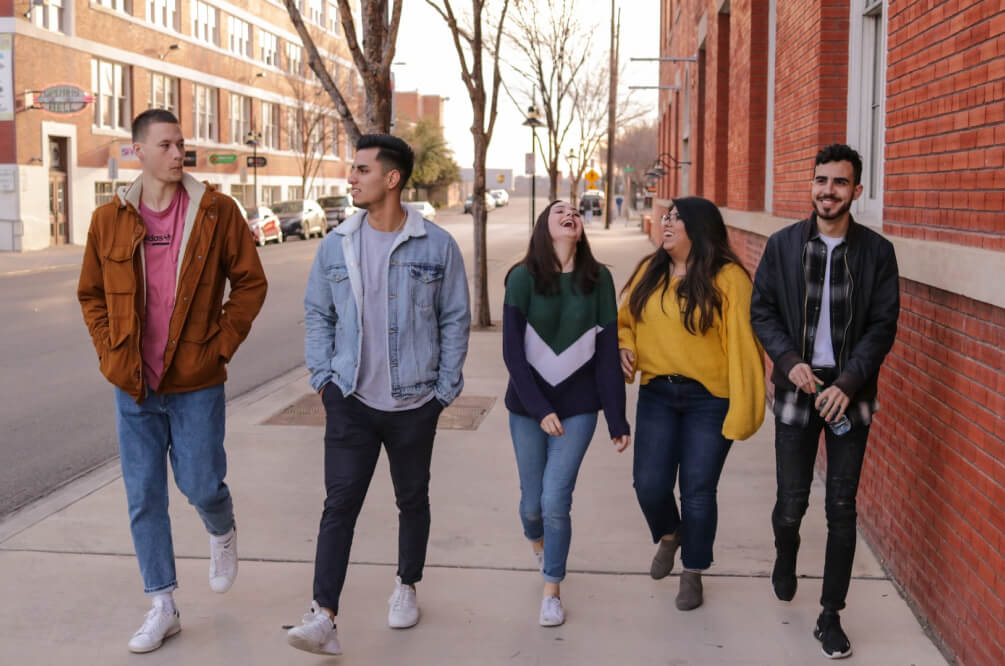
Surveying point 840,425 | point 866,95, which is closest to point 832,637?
point 840,425

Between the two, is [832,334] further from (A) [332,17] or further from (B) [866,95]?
(A) [332,17]

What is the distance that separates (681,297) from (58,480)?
4.56 metres

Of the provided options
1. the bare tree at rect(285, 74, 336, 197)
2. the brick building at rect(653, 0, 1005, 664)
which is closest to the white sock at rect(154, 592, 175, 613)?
the brick building at rect(653, 0, 1005, 664)

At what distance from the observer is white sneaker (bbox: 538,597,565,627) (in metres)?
4.71

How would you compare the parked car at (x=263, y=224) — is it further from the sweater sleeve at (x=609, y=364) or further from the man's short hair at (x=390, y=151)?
the sweater sleeve at (x=609, y=364)

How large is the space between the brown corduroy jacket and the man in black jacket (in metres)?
2.08

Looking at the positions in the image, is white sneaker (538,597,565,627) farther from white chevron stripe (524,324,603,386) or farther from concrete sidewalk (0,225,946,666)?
white chevron stripe (524,324,603,386)

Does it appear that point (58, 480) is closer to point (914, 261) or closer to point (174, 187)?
point (174, 187)

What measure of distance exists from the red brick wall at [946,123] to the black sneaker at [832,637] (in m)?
1.49

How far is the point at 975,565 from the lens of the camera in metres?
4.11

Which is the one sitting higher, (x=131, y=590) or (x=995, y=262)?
(x=995, y=262)

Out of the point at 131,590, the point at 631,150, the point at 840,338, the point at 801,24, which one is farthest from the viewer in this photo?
the point at 631,150

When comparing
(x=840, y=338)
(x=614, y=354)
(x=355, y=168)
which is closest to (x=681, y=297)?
(x=614, y=354)

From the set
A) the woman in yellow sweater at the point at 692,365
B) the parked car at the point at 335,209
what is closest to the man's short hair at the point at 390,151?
the woman in yellow sweater at the point at 692,365
